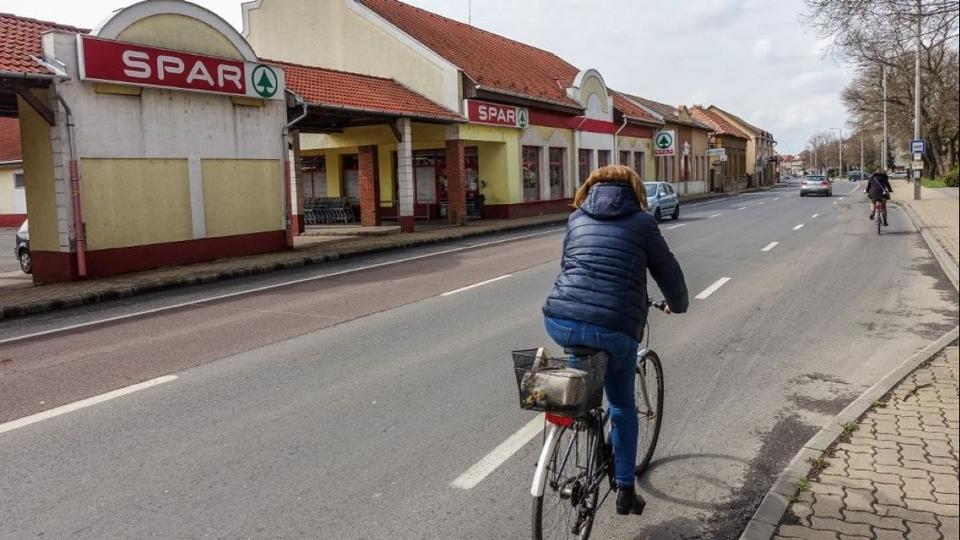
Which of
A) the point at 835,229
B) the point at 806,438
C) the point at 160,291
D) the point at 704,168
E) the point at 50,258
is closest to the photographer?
the point at 806,438

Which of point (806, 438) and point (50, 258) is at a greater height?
point (50, 258)

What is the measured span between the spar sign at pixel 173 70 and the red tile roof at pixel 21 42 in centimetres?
85

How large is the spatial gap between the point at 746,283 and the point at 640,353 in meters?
8.10

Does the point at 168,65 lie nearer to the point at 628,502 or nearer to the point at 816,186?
the point at 628,502

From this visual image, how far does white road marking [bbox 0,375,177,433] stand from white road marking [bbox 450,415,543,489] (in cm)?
339

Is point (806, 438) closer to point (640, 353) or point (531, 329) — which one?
point (640, 353)

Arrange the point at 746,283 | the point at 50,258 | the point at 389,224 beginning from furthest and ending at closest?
the point at 389,224 → the point at 50,258 → the point at 746,283

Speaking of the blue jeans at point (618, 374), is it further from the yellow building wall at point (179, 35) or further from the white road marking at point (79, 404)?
the yellow building wall at point (179, 35)

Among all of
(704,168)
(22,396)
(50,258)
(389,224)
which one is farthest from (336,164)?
(704,168)

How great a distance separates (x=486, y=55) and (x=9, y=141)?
78.4 feet

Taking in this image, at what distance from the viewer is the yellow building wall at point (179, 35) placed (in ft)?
50.0

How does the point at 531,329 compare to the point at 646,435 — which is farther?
the point at 531,329

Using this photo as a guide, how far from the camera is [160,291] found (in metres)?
13.1

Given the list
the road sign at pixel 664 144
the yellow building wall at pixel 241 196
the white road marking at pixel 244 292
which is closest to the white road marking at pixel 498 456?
the white road marking at pixel 244 292
